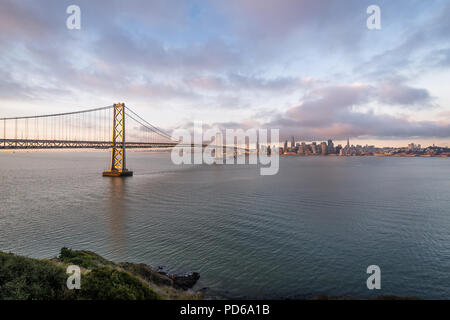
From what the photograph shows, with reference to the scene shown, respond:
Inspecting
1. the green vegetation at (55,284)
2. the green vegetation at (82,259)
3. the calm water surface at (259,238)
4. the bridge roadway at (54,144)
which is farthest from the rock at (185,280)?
the bridge roadway at (54,144)

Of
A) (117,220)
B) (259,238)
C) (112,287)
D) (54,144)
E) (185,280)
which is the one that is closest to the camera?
(112,287)

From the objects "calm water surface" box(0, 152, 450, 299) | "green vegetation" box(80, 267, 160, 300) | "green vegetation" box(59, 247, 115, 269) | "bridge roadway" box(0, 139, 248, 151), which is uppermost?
"bridge roadway" box(0, 139, 248, 151)

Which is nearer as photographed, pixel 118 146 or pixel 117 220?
pixel 117 220

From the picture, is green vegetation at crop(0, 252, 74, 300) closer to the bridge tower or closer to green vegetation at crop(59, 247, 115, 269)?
green vegetation at crop(59, 247, 115, 269)

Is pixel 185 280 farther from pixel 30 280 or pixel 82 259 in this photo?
pixel 30 280

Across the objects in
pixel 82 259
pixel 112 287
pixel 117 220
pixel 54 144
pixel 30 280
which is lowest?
pixel 117 220

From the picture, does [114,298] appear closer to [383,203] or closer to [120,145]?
[383,203]

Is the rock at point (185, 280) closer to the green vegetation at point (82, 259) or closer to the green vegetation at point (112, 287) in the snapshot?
the green vegetation at point (112, 287)

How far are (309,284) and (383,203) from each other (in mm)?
24694

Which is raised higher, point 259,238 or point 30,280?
point 30,280

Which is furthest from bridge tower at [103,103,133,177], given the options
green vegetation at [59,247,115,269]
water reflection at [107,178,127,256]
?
green vegetation at [59,247,115,269]

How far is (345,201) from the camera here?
3100 cm

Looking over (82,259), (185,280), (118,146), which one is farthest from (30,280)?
(118,146)
